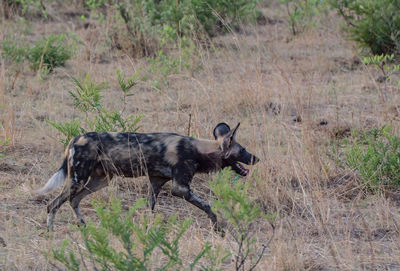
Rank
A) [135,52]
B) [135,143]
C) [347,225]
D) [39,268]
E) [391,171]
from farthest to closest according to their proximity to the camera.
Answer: [135,52] → [391,171] → [135,143] → [347,225] → [39,268]

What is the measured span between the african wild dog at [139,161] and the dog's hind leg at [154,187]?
106mm

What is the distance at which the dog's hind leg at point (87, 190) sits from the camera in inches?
170

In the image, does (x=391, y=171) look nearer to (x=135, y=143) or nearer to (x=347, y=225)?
(x=347, y=225)

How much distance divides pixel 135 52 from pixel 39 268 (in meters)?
5.69

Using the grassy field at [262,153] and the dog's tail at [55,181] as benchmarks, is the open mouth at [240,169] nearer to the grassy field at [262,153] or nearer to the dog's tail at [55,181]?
the grassy field at [262,153]

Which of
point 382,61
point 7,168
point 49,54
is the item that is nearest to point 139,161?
point 7,168

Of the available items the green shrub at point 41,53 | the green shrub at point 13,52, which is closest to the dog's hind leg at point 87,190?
the green shrub at point 41,53

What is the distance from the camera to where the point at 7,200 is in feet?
15.1

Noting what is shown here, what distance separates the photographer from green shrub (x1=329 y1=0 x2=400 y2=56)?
820 centimetres

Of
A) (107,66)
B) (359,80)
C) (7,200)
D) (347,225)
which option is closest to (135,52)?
(107,66)

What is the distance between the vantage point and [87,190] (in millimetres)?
4398

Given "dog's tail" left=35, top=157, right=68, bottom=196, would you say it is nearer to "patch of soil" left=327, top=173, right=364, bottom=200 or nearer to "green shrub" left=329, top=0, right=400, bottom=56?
"patch of soil" left=327, top=173, right=364, bottom=200

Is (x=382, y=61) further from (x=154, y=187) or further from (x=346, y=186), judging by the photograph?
(x=154, y=187)

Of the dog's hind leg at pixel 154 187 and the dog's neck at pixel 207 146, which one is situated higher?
the dog's neck at pixel 207 146
